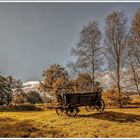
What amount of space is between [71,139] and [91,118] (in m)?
4.70

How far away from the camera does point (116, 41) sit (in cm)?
2805

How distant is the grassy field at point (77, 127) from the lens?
14828 mm

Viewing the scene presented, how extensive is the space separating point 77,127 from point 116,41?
1333 cm

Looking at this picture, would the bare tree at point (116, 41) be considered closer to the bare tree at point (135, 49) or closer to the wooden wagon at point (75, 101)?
the bare tree at point (135, 49)

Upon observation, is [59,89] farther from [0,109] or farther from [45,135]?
[45,135]

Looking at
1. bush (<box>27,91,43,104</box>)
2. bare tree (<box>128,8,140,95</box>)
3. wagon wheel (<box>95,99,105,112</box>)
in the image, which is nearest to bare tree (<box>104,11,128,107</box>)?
bare tree (<box>128,8,140,95</box>)

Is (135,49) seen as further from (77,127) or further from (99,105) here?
(77,127)

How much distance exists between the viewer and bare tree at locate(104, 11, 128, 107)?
28031 mm

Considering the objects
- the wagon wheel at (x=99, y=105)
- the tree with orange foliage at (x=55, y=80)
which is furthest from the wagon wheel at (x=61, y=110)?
the tree with orange foliage at (x=55, y=80)

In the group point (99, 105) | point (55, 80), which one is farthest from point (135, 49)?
point (55, 80)

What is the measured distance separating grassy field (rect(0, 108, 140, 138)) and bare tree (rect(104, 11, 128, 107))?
8858 millimetres

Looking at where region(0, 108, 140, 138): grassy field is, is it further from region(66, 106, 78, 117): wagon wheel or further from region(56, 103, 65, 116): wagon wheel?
region(56, 103, 65, 116): wagon wheel

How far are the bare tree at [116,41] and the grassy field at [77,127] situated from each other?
29.1ft

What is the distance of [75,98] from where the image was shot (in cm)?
2027
